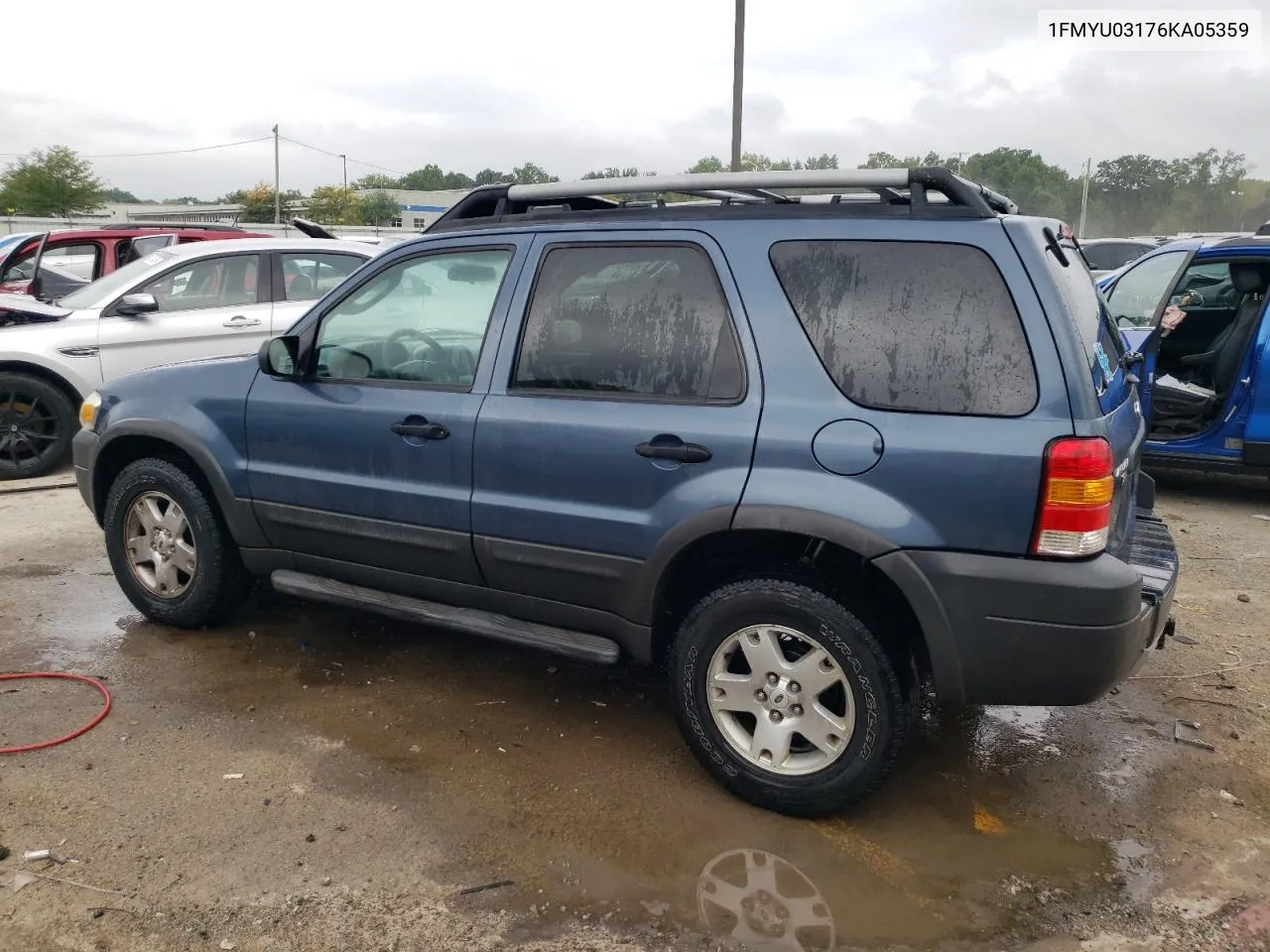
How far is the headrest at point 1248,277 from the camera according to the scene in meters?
6.52

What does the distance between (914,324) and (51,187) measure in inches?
2370

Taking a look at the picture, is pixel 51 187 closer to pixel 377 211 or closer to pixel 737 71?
pixel 377 211

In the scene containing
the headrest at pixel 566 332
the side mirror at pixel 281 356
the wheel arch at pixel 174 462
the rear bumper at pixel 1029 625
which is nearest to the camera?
the rear bumper at pixel 1029 625

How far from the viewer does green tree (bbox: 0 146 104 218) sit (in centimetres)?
5175

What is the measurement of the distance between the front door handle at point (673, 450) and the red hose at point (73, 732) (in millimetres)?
2247

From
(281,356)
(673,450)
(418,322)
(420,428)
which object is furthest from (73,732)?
(673,450)

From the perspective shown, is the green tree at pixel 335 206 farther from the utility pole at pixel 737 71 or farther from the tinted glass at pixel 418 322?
the tinted glass at pixel 418 322

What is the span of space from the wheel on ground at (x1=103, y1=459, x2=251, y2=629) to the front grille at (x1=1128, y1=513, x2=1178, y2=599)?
3.48 m

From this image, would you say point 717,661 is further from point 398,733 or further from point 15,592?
point 15,592

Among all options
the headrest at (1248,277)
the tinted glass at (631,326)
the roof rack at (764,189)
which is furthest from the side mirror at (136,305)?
the headrest at (1248,277)

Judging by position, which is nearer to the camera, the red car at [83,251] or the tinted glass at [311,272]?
the tinted glass at [311,272]

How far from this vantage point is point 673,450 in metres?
2.99

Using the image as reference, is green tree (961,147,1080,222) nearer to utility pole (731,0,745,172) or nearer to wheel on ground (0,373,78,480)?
utility pole (731,0,745,172)

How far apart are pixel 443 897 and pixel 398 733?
96 centimetres
